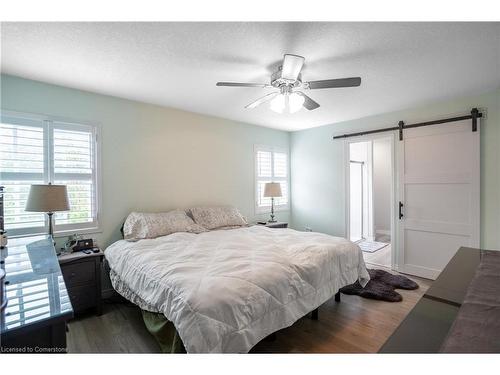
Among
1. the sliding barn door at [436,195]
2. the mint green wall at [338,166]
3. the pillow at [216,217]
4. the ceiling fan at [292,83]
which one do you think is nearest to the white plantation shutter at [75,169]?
the pillow at [216,217]

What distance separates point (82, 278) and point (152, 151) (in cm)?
171

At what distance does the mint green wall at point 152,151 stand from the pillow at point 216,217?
0.91 ft

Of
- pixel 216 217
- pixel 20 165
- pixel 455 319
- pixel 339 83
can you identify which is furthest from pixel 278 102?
pixel 20 165

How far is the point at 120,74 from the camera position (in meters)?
2.43

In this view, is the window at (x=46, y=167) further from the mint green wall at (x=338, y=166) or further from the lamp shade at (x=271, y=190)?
the mint green wall at (x=338, y=166)

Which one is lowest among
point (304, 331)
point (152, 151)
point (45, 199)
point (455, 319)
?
point (304, 331)

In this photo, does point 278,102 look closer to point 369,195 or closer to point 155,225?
point 155,225

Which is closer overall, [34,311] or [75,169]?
[34,311]

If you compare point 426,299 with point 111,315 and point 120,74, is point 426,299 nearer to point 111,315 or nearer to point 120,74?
point 111,315

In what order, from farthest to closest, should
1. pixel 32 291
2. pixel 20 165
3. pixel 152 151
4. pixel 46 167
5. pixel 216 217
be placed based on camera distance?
pixel 216 217 → pixel 152 151 → pixel 46 167 → pixel 20 165 → pixel 32 291

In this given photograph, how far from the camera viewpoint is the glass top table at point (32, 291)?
32.6 inches

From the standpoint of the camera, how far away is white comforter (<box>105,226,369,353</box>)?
1.42m

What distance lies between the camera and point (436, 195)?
3.40m
